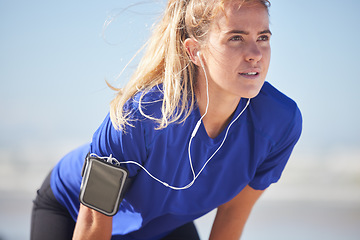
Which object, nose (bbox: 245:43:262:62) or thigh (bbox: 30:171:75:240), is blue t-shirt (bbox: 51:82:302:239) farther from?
nose (bbox: 245:43:262:62)

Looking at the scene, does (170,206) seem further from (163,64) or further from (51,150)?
(51,150)

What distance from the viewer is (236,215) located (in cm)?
139

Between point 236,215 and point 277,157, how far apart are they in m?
0.24

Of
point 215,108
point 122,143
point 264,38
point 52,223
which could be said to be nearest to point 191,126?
point 215,108

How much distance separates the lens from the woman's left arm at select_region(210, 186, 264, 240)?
4.52ft

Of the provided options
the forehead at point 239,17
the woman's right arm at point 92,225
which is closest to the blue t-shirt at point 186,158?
the woman's right arm at point 92,225

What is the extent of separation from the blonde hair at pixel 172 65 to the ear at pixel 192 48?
1 centimetres

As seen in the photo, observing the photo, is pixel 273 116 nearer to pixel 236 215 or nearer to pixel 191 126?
pixel 191 126

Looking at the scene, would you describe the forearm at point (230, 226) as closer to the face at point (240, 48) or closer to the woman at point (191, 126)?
the woman at point (191, 126)

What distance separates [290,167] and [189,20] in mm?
3121

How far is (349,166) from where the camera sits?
4.11 metres

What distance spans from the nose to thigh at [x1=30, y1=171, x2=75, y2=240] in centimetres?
76

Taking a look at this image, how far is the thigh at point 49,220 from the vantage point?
4.35 feet

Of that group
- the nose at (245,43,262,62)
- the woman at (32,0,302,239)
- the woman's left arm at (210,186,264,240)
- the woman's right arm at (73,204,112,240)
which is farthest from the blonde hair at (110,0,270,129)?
the woman's left arm at (210,186,264,240)
